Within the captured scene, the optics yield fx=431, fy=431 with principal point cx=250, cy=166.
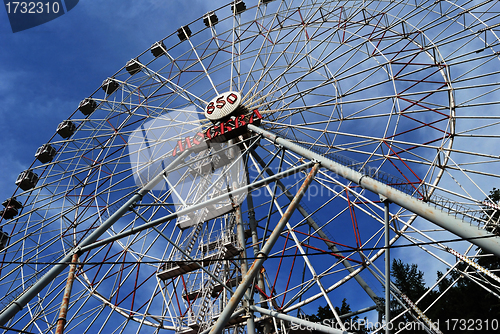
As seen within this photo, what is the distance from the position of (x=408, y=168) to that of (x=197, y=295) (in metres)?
12.4

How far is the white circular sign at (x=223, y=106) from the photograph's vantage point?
2338 centimetres

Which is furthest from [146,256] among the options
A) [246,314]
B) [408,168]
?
[408,168]

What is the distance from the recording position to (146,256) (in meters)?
24.7

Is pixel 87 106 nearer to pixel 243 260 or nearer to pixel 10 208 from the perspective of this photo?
pixel 10 208

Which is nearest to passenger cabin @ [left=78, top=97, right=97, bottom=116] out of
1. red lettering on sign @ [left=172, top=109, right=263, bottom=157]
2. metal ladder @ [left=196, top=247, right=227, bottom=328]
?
red lettering on sign @ [left=172, top=109, right=263, bottom=157]

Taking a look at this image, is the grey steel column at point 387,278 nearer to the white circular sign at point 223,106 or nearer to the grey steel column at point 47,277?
the grey steel column at point 47,277

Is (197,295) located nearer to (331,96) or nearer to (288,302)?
(288,302)

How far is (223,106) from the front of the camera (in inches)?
930

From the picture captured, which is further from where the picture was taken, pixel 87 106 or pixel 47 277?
pixel 87 106

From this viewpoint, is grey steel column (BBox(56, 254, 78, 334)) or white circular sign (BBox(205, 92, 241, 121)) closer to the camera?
grey steel column (BBox(56, 254, 78, 334))

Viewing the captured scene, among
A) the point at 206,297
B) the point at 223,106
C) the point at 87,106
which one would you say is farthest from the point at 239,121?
→ the point at 87,106

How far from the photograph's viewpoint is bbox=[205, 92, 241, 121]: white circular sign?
23.4 meters

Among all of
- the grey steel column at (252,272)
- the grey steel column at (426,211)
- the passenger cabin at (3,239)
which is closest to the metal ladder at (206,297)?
the grey steel column at (252,272)

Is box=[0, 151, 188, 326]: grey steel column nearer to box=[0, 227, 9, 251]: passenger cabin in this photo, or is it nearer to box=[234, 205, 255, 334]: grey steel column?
box=[234, 205, 255, 334]: grey steel column
